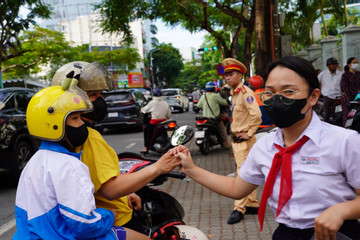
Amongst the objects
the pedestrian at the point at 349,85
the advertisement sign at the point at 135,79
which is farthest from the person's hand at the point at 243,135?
the advertisement sign at the point at 135,79

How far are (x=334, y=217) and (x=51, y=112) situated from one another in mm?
1308

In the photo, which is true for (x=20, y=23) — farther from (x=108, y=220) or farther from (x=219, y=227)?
(x=108, y=220)

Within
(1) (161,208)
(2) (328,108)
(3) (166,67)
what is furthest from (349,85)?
(3) (166,67)

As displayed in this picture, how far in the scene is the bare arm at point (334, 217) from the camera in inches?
68.2

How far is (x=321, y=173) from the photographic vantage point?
6.21ft

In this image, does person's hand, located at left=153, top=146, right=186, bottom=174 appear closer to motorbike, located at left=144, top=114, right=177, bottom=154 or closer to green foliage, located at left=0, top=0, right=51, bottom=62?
motorbike, located at left=144, top=114, right=177, bottom=154

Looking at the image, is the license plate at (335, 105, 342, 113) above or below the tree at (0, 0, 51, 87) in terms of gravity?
below

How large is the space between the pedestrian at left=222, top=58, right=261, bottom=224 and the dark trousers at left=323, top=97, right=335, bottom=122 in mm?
7088

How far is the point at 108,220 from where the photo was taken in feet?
6.59

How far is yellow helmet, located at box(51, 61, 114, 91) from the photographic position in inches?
97.9

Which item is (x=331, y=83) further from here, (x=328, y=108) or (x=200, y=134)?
(x=200, y=134)

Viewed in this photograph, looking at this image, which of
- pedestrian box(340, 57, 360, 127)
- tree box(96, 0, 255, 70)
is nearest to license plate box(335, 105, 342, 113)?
pedestrian box(340, 57, 360, 127)

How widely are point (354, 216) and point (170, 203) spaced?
1.42 metres

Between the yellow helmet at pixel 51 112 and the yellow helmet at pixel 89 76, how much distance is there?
43 centimetres
